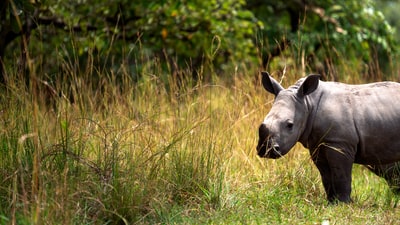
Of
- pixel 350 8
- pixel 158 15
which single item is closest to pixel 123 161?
pixel 158 15

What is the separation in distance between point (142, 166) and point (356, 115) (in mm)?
1516

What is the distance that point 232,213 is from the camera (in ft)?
14.7

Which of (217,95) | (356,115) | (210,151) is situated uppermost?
(356,115)

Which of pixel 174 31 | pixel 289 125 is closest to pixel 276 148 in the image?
pixel 289 125

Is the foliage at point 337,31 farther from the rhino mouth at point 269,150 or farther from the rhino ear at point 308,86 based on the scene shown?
the rhino mouth at point 269,150

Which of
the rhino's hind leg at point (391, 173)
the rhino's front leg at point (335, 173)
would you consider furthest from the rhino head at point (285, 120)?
the rhino's hind leg at point (391, 173)

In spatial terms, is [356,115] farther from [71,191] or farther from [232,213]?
[71,191]

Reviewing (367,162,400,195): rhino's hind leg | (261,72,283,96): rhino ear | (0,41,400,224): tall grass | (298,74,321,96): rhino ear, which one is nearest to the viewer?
(0,41,400,224): tall grass

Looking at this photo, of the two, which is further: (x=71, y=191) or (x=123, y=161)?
(x=123, y=161)

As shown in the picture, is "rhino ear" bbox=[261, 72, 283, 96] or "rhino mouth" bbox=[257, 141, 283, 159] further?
"rhino ear" bbox=[261, 72, 283, 96]

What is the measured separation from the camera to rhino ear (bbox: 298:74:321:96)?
470 cm

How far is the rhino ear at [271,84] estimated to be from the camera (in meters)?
4.84

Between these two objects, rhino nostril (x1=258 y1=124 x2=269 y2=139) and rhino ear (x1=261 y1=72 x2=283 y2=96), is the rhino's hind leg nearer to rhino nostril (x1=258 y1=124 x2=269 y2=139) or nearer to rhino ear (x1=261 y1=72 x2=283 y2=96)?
rhino ear (x1=261 y1=72 x2=283 y2=96)

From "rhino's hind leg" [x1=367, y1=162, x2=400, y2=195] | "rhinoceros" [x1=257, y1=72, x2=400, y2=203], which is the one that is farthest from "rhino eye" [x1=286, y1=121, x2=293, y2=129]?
"rhino's hind leg" [x1=367, y1=162, x2=400, y2=195]
